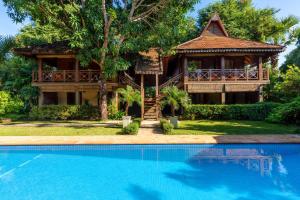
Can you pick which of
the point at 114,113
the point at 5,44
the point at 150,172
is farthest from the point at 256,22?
the point at 150,172

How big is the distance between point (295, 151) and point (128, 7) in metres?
13.6

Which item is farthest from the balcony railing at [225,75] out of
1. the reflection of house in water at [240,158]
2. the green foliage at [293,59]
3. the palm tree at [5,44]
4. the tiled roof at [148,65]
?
the palm tree at [5,44]

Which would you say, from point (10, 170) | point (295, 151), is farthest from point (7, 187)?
point (295, 151)

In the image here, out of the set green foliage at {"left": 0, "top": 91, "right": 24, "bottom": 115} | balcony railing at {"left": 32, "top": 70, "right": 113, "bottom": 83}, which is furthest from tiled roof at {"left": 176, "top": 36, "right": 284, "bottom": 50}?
green foliage at {"left": 0, "top": 91, "right": 24, "bottom": 115}

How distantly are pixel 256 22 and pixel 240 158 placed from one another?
27.7m

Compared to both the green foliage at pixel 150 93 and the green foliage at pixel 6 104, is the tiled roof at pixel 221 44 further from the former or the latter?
the green foliage at pixel 6 104

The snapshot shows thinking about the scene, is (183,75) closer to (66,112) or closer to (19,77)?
(66,112)

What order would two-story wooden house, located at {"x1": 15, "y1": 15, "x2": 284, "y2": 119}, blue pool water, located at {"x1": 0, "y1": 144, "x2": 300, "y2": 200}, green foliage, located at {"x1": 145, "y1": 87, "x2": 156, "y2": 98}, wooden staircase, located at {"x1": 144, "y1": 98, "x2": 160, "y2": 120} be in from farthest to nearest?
green foliage, located at {"x1": 145, "y1": 87, "x2": 156, "y2": 98}, two-story wooden house, located at {"x1": 15, "y1": 15, "x2": 284, "y2": 119}, wooden staircase, located at {"x1": 144, "y1": 98, "x2": 160, "y2": 120}, blue pool water, located at {"x1": 0, "y1": 144, "x2": 300, "y2": 200}

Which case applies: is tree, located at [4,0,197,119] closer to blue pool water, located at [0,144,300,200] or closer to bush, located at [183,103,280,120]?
bush, located at [183,103,280,120]

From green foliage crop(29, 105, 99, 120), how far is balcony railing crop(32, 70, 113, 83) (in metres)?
Result: 2.40

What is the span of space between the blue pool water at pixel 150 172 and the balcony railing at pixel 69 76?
11.1 m

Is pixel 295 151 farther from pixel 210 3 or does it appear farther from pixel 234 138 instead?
pixel 210 3

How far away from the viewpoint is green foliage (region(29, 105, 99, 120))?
19.1m

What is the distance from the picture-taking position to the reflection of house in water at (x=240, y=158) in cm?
772
